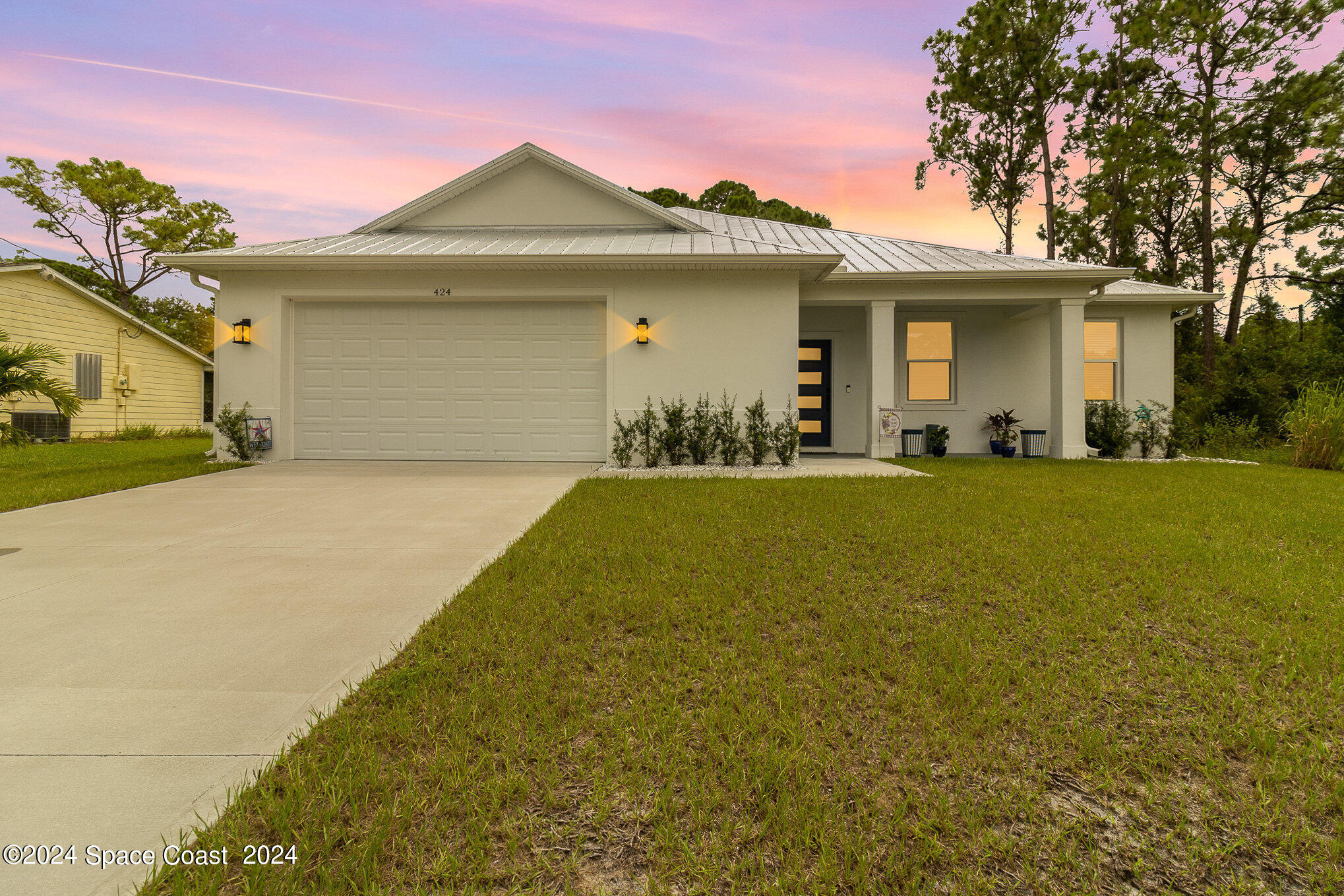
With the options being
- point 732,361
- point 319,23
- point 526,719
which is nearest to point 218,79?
point 319,23

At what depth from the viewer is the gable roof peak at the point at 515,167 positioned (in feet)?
34.1

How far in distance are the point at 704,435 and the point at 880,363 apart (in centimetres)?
336

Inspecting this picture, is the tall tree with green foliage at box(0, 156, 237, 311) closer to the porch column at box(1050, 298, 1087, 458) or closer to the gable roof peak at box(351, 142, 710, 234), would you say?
the gable roof peak at box(351, 142, 710, 234)

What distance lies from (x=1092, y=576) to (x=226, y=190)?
106ft

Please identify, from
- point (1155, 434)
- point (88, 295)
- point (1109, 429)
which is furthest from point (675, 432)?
point (88, 295)

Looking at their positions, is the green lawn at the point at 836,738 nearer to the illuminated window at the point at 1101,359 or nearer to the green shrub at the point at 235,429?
the green shrub at the point at 235,429

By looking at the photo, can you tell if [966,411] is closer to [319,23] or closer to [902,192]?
[902,192]

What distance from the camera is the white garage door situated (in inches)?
362

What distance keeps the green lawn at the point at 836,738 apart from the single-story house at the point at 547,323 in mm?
5650

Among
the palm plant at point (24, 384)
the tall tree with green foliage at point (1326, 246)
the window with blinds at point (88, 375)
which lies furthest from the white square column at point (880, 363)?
the window with blinds at point (88, 375)

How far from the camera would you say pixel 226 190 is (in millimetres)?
25078

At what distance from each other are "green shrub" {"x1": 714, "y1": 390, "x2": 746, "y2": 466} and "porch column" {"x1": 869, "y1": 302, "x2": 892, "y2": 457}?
2.65 meters

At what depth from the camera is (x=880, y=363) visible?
32.4 ft

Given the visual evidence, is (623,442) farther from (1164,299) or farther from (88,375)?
(88,375)
